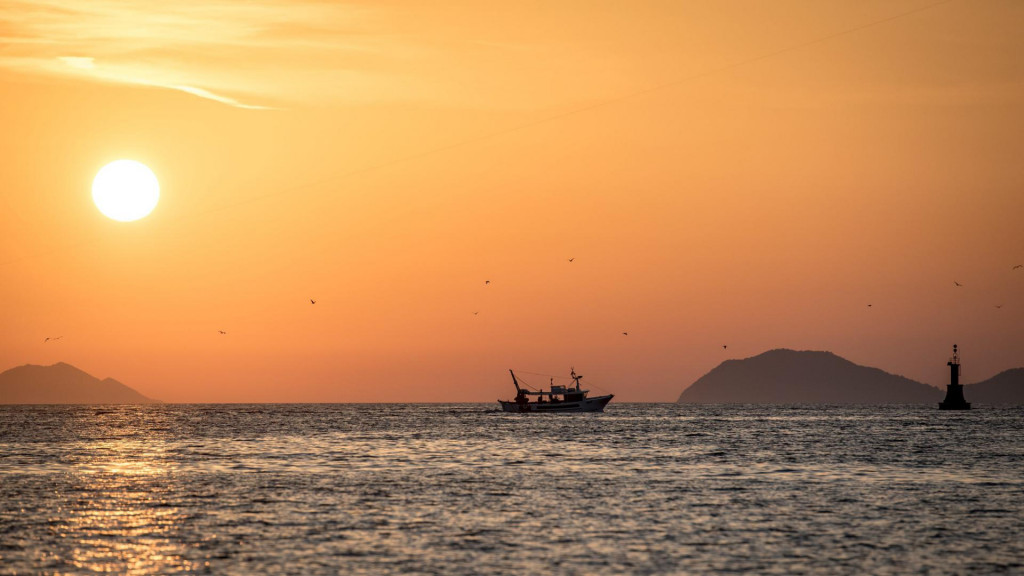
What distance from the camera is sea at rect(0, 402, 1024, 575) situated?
44.9 meters

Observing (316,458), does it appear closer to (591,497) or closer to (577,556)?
(591,497)

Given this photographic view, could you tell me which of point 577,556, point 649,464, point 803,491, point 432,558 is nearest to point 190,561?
point 432,558

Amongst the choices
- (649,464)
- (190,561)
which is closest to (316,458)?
(649,464)

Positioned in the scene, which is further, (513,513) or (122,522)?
(513,513)

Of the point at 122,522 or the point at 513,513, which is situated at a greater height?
the point at 513,513

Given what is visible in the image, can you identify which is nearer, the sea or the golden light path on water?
the golden light path on water

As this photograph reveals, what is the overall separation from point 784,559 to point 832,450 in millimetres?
82817

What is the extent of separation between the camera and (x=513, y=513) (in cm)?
6025

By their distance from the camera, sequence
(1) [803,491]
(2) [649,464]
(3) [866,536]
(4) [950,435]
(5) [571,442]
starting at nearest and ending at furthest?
(3) [866,536] < (1) [803,491] < (2) [649,464] < (5) [571,442] < (4) [950,435]

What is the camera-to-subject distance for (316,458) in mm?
110750

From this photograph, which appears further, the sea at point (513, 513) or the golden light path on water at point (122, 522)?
the sea at point (513, 513)

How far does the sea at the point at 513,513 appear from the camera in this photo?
147 feet

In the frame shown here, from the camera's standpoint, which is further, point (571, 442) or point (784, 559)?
point (571, 442)

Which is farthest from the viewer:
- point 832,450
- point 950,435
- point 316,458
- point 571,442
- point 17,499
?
point 950,435
